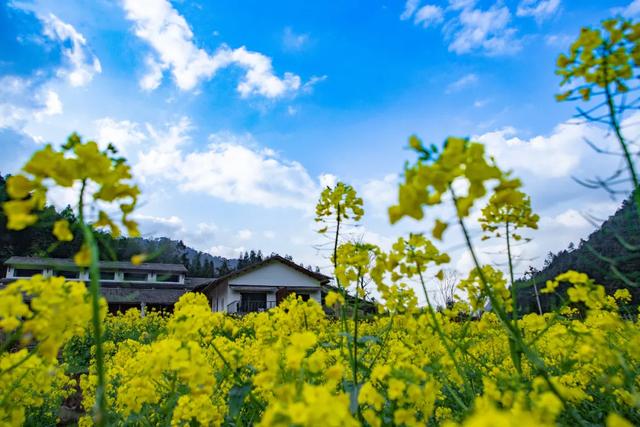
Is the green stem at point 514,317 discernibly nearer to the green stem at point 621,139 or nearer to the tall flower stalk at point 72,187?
the green stem at point 621,139

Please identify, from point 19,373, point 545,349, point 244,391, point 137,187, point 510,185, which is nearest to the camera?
point 510,185

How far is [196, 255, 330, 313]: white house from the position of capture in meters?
30.2

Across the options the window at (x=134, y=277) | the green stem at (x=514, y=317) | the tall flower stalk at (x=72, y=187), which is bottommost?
the green stem at (x=514, y=317)

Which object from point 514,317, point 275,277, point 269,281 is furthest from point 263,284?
point 514,317

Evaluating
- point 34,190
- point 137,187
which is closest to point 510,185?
point 137,187

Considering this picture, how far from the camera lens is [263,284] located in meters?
31.1

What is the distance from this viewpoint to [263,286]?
31.0m

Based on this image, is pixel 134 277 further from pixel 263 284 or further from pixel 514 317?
pixel 514 317

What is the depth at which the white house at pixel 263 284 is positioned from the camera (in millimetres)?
30234

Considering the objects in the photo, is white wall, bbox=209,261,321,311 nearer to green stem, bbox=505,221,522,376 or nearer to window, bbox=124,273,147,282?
window, bbox=124,273,147,282

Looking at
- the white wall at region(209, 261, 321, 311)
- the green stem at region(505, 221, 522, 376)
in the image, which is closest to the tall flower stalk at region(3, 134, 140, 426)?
the green stem at region(505, 221, 522, 376)

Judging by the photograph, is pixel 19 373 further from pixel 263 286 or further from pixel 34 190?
pixel 263 286

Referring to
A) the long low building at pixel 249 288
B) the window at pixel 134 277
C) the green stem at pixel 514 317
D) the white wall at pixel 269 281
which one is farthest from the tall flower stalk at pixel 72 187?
the window at pixel 134 277

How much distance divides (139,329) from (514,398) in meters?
14.9
